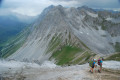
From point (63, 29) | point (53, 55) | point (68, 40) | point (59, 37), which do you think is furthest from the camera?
point (63, 29)

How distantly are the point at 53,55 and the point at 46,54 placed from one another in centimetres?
1048

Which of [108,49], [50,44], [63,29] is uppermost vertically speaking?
[63,29]

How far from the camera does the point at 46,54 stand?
146 m

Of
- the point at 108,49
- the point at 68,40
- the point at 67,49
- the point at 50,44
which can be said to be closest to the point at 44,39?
the point at 50,44

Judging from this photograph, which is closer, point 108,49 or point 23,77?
point 23,77

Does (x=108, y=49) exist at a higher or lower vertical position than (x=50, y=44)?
lower

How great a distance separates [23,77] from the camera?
30516 mm

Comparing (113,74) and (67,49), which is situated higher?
(113,74)

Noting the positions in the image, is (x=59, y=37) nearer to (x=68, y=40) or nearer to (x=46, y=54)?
(x=68, y=40)

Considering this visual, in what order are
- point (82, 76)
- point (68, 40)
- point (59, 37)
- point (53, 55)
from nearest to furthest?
1. point (82, 76)
2. point (53, 55)
3. point (68, 40)
4. point (59, 37)

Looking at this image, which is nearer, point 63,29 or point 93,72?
point 93,72

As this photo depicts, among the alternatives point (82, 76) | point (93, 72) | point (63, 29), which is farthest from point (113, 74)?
point (63, 29)

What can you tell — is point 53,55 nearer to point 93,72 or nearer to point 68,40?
point 68,40

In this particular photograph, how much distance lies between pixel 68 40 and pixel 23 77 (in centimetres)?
13395
